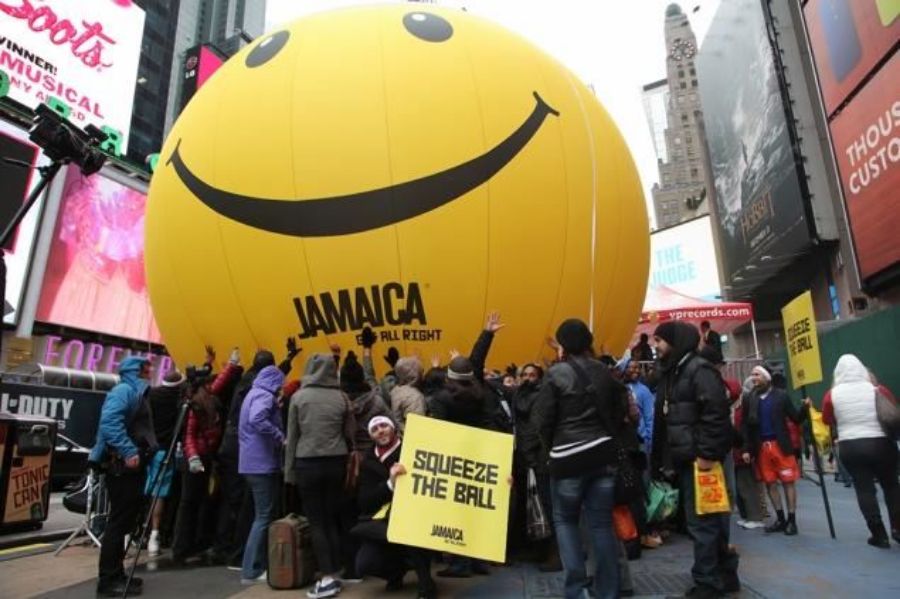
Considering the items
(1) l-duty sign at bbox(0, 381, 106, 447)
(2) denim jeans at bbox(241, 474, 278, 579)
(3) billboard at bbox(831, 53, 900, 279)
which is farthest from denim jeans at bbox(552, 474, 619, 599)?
(3) billboard at bbox(831, 53, 900, 279)

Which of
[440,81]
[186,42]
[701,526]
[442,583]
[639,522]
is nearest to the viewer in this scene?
[701,526]

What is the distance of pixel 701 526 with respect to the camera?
13.2ft

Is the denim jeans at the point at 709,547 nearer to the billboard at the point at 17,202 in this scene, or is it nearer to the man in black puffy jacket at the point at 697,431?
the man in black puffy jacket at the point at 697,431

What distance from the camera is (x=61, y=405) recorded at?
536 inches

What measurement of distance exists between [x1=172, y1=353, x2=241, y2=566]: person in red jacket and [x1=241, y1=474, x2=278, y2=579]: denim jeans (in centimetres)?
77

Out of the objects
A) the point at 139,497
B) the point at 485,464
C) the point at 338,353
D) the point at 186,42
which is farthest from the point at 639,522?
the point at 186,42

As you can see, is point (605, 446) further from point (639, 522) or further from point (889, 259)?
point (889, 259)

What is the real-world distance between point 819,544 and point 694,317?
11857mm

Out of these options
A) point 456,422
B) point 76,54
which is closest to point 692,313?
point 456,422

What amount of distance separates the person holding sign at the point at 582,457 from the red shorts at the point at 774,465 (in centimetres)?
357

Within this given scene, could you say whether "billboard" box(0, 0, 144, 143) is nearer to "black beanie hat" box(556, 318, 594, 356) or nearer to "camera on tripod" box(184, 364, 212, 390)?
A: "camera on tripod" box(184, 364, 212, 390)

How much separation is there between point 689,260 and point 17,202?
34.3m

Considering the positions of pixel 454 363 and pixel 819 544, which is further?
pixel 819 544

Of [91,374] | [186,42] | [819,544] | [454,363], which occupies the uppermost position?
[186,42]
